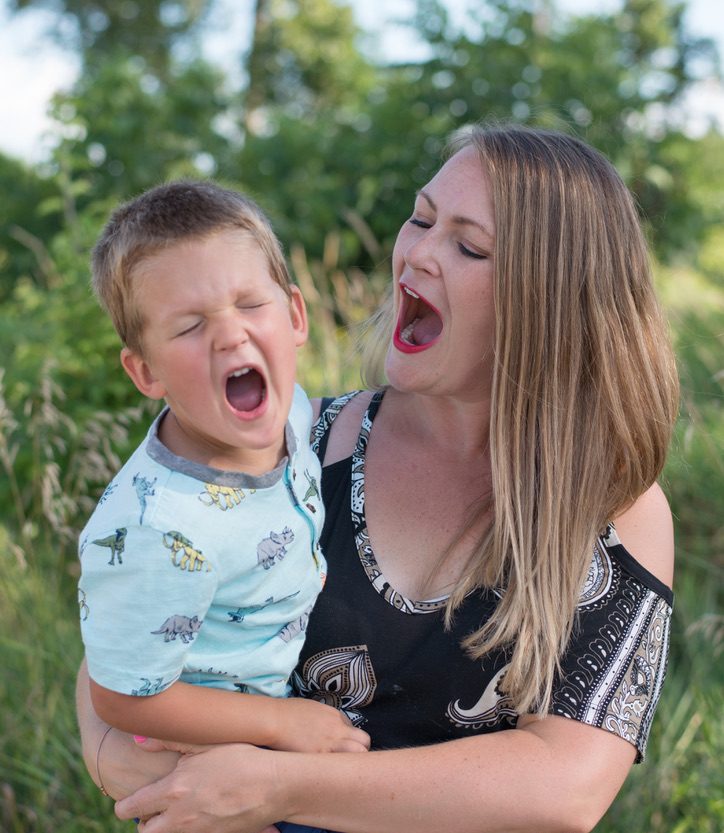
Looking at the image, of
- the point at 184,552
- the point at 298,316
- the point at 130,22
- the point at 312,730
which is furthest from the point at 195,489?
the point at 130,22

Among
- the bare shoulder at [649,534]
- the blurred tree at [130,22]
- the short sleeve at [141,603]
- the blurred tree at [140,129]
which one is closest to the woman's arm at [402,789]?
the short sleeve at [141,603]

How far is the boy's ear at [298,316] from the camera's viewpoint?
1742mm

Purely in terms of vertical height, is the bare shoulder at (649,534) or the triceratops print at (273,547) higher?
the bare shoulder at (649,534)

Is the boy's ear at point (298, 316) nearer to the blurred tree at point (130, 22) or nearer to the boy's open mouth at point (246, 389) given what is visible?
the boy's open mouth at point (246, 389)

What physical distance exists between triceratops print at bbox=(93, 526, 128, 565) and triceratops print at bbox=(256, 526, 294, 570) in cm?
24

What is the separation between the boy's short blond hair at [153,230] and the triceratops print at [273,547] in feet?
1.23

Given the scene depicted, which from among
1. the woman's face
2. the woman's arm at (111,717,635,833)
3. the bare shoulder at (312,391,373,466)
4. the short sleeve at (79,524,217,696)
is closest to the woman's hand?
the woman's arm at (111,717,635,833)

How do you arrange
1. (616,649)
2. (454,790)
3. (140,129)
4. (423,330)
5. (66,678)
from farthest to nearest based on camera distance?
(140,129), (66,678), (423,330), (616,649), (454,790)

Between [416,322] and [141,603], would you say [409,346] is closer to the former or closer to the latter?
[416,322]

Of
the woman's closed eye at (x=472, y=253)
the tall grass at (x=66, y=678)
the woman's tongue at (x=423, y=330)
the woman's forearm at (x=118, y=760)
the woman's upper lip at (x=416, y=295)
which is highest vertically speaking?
the woman's closed eye at (x=472, y=253)

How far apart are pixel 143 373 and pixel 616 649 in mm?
1046

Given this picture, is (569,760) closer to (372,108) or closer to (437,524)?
(437,524)

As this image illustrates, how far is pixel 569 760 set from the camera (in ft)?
5.85

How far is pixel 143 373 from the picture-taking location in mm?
1601
